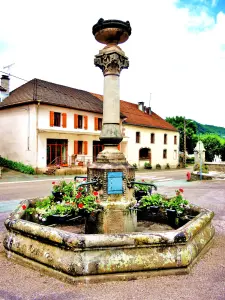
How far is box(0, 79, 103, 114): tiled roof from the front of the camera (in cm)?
2571

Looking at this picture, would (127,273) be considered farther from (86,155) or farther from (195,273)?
(86,155)

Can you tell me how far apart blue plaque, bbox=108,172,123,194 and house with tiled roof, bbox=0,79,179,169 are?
1996 centimetres

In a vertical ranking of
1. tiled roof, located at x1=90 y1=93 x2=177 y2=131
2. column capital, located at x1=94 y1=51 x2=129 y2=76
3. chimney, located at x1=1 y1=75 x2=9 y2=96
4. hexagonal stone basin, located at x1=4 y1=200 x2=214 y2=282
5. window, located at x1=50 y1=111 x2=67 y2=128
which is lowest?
hexagonal stone basin, located at x1=4 y1=200 x2=214 y2=282

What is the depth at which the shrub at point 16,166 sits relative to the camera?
24203 millimetres

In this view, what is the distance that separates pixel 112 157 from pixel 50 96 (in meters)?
Result: 22.5

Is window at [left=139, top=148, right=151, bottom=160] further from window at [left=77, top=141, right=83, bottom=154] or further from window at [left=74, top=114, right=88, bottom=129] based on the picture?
window at [left=74, top=114, right=88, bottom=129]

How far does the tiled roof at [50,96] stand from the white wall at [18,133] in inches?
34.6

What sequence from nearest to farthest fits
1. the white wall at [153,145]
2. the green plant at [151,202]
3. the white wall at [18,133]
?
the green plant at [151,202]
the white wall at [18,133]
the white wall at [153,145]

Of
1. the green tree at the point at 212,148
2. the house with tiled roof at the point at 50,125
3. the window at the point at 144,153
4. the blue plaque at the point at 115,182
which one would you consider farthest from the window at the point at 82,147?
the green tree at the point at 212,148

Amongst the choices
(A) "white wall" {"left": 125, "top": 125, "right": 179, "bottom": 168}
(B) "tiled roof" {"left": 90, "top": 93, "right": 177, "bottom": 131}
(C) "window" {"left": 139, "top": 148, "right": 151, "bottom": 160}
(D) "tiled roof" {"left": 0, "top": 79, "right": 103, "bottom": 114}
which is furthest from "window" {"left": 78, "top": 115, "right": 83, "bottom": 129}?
(C) "window" {"left": 139, "top": 148, "right": 151, "bottom": 160}

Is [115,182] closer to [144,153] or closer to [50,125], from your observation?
[50,125]

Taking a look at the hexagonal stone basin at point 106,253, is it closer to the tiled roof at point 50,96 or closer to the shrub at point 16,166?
the shrub at point 16,166

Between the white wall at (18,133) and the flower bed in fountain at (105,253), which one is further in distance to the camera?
the white wall at (18,133)

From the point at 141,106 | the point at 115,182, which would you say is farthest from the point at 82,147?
the point at 115,182
